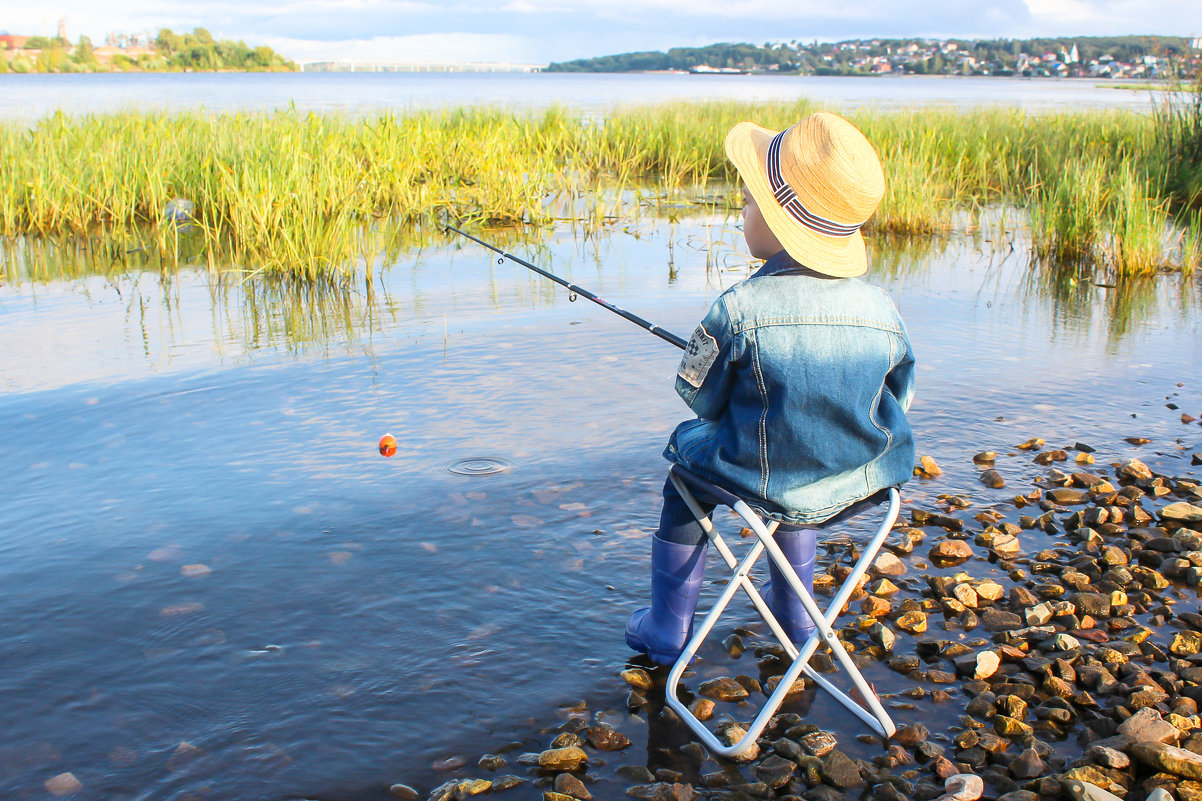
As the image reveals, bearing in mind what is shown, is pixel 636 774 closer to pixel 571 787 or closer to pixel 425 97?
pixel 571 787

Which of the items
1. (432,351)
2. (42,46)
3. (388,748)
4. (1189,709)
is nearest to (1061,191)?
(432,351)

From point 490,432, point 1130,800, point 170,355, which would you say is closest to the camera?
point 1130,800

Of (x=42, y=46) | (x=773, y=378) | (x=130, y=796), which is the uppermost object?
(x=42, y=46)

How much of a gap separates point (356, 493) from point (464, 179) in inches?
355

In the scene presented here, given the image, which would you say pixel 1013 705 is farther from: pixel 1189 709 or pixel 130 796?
pixel 130 796

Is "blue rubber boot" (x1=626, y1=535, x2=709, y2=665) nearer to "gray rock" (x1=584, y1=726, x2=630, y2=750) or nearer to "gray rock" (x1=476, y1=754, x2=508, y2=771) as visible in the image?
"gray rock" (x1=584, y1=726, x2=630, y2=750)

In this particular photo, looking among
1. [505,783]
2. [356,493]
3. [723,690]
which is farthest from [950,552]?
[356,493]

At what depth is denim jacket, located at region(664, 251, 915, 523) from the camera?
243cm

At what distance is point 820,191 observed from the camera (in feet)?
8.04

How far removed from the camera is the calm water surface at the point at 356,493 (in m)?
2.78

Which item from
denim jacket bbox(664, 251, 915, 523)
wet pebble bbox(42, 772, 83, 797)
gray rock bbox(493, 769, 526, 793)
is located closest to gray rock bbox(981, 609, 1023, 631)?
denim jacket bbox(664, 251, 915, 523)

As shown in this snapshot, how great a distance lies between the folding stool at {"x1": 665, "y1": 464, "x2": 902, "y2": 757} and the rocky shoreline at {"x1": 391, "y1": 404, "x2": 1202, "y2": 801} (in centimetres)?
6

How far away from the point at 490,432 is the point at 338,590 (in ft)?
5.70

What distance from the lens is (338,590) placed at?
11.5 ft
